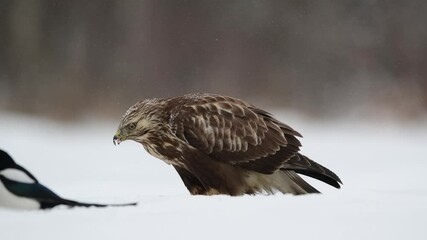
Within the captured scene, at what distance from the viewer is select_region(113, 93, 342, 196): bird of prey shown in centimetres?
172

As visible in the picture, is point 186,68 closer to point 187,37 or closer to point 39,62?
point 187,37

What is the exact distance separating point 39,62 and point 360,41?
117 centimetres

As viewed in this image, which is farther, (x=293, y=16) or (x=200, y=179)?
(x=293, y=16)

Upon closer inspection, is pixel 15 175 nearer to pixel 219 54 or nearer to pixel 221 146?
pixel 221 146

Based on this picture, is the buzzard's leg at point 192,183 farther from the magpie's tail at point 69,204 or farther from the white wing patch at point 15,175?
the white wing patch at point 15,175

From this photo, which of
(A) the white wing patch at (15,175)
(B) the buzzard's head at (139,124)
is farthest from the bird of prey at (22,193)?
(B) the buzzard's head at (139,124)

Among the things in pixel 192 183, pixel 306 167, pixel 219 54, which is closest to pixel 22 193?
pixel 192 183

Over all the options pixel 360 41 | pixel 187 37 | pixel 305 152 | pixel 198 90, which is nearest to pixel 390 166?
pixel 305 152

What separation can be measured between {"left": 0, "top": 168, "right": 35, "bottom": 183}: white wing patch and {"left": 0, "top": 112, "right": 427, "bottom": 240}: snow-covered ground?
0.10 m

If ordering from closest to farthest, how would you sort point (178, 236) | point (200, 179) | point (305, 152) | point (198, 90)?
1. point (178, 236)
2. point (200, 179)
3. point (305, 152)
4. point (198, 90)

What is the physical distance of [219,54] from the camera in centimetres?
229

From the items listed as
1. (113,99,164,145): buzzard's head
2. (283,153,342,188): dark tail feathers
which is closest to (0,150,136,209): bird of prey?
(113,99,164,145): buzzard's head

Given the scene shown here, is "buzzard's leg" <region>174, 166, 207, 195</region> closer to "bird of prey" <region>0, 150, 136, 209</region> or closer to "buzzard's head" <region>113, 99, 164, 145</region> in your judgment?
"buzzard's head" <region>113, 99, 164, 145</region>

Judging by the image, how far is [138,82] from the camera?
223cm
